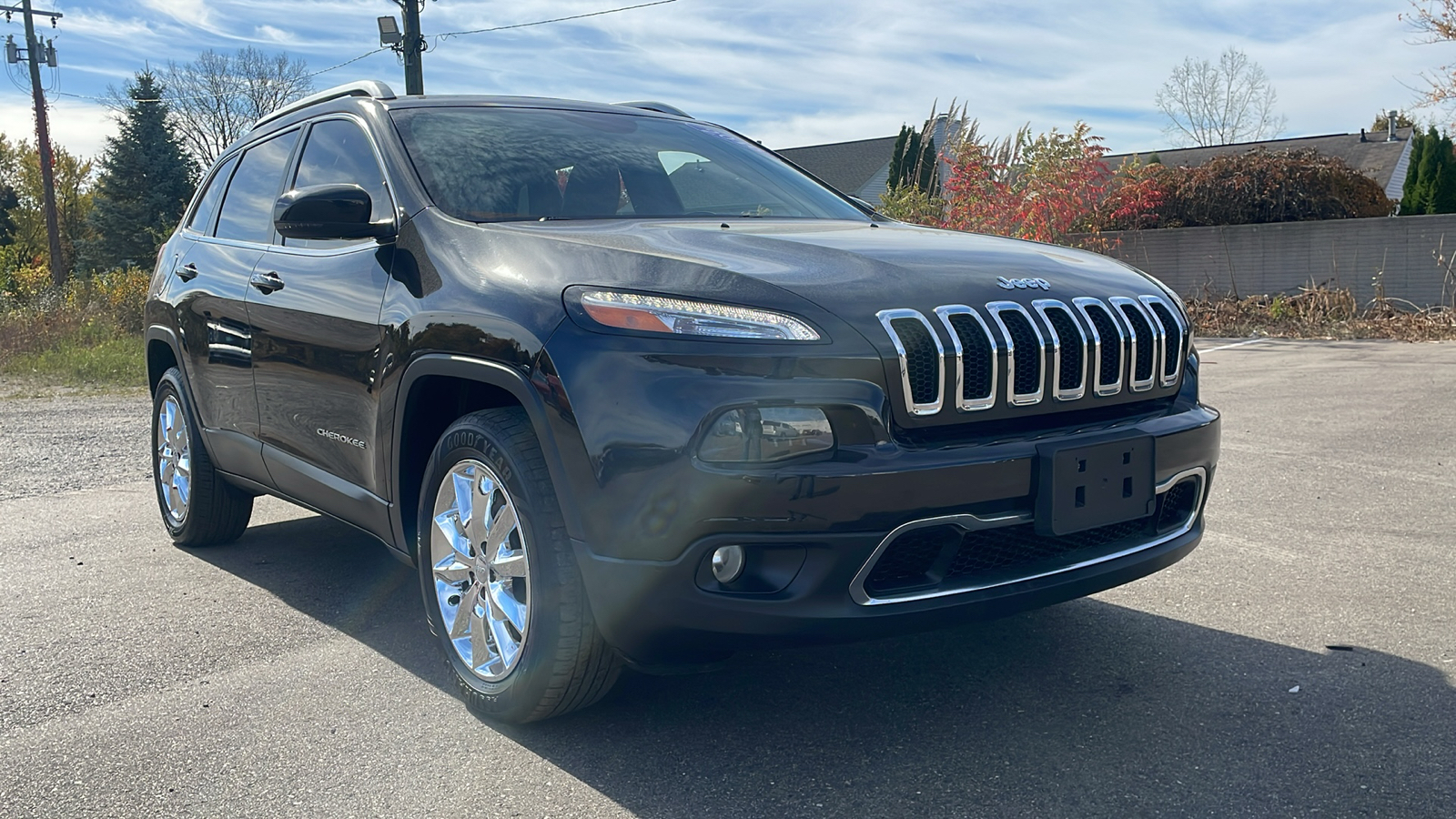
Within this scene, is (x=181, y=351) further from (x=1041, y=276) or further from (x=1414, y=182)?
→ (x=1414, y=182)

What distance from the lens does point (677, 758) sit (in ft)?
9.37

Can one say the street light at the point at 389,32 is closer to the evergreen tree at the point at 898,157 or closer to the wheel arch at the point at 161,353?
the evergreen tree at the point at 898,157

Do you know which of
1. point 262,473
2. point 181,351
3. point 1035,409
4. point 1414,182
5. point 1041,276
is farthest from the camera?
point 1414,182

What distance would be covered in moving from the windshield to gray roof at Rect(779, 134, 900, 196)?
3957cm

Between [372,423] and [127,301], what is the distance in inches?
612

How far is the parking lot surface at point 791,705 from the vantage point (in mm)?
2645

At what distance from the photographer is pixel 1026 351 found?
279cm

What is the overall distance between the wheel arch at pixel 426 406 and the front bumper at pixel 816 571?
20.8 inches

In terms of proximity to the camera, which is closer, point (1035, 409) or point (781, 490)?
point (781, 490)


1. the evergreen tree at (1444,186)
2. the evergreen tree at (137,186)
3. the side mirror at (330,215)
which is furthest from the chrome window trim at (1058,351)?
the evergreen tree at (137,186)

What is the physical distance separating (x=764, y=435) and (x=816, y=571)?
1.05 ft

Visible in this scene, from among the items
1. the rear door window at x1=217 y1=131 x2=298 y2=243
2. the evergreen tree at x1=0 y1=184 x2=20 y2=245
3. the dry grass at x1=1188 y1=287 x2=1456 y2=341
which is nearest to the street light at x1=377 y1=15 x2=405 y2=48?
the dry grass at x1=1188 y1=287 x2=1456 y2=341

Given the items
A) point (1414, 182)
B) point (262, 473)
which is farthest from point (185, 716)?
point (1414, 182)

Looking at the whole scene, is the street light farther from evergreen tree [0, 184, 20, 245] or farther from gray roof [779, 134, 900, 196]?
evergreen tree [0, 184, 20, 245]
